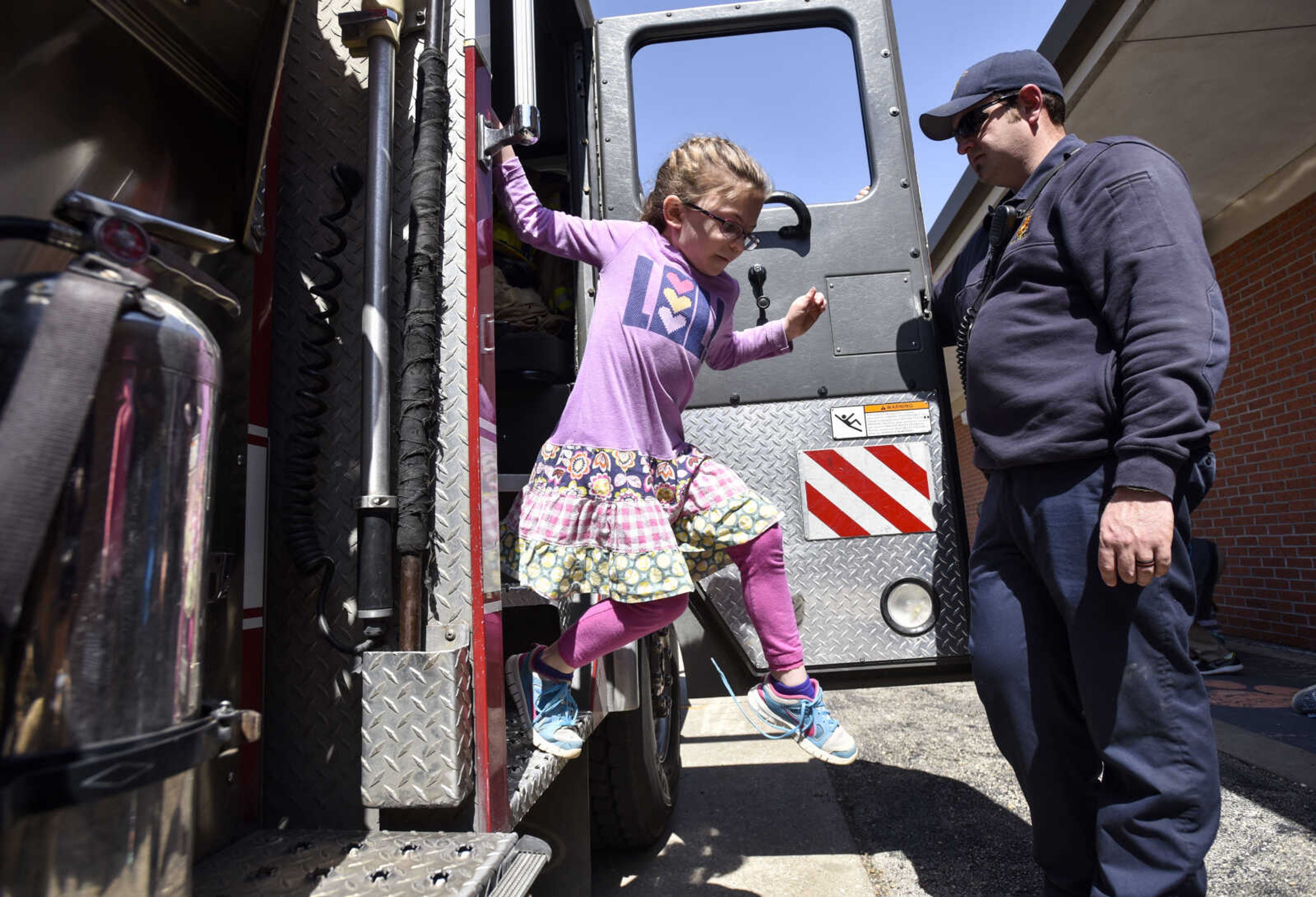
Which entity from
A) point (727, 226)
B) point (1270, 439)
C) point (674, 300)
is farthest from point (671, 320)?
point (1270, 439)

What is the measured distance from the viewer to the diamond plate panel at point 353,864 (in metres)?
1.04

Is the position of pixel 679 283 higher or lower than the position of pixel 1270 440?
higher

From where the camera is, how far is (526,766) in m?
1.54

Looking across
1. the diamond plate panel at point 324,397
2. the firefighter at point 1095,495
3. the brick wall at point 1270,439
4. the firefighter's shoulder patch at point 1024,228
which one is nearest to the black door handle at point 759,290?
the firefighter at point 1095,495

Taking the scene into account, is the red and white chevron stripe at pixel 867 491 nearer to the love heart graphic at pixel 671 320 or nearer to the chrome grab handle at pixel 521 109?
the love heart graphic at pixel 671 320

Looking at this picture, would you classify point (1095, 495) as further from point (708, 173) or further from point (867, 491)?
point (708, 173)

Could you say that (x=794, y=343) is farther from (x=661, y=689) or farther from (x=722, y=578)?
(x=661, y=689)

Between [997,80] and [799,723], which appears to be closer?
[799,723]

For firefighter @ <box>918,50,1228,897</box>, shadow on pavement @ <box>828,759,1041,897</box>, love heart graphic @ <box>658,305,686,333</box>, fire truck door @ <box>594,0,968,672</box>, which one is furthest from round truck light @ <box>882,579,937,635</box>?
love heart graphic @ <box>658,305,686,333</box>

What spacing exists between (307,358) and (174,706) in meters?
0.77

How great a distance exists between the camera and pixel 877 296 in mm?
2346

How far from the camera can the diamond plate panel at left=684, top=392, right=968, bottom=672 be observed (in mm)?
2201

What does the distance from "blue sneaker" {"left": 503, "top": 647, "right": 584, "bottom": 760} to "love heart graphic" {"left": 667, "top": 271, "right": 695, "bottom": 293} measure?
902 mm

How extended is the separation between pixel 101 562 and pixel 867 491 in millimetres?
1942
